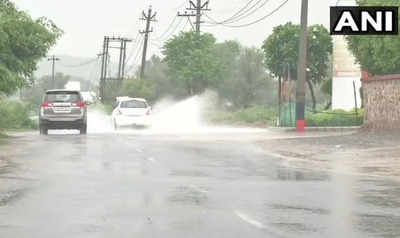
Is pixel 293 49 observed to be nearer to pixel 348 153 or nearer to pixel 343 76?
pixel 343 76

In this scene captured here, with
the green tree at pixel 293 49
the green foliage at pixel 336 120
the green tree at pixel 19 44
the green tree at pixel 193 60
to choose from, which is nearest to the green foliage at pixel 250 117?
the green tree at pixel 293 49

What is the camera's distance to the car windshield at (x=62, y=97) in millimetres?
34281

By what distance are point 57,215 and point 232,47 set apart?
372 feet

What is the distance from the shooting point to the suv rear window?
112 ft

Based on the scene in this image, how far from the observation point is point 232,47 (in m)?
123

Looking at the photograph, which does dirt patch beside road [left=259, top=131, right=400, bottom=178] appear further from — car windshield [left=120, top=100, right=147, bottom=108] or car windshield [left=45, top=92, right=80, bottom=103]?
car windshield [left=120, top=100, right=147, bottom=108]

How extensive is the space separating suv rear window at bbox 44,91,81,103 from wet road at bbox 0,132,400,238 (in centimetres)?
1269

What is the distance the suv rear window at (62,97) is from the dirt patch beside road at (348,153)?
9.51 metres

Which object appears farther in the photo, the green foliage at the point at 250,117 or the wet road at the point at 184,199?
the green foliage at the point at 250,117

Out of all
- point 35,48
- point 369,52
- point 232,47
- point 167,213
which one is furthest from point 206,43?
point 167,213

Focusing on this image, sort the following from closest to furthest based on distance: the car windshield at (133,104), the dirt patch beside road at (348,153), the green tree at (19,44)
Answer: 1. the dirt patch beside road at (348,153)
2. the green tree at (19,44)
3. the car windshield at (133,104)

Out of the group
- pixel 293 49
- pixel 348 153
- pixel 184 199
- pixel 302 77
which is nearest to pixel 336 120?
pixel 302 77

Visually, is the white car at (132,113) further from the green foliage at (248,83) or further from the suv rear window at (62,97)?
the green foliage at (248,83)

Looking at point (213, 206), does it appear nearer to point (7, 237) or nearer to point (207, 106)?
point (7, 237)
